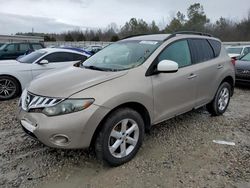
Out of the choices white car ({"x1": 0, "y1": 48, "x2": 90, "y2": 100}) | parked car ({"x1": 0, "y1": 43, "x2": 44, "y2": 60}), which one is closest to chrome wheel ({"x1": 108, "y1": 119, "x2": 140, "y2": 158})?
white car ({"x1": 0, "y1": 48, "x2": 90, "y2": 100})

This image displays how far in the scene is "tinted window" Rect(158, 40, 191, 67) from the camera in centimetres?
400

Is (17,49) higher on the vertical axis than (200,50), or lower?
higher

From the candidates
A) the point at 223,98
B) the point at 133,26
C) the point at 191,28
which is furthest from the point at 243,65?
the point at 133,26

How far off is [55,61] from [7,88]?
61.8 inches

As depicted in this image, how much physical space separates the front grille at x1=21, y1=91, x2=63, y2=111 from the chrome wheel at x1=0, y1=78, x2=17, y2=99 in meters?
3.84

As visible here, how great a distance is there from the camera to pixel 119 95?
3207mm

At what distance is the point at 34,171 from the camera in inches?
131

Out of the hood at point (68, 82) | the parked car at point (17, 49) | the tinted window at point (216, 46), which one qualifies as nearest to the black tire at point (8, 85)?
the hood at point (68, 82)

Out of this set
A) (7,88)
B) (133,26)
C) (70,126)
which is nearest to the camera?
(70,126)

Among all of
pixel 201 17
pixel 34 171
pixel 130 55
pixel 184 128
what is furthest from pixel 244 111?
pixel 201 17

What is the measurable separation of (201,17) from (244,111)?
5387 centimetres

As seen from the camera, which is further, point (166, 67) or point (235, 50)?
point (235, 50)

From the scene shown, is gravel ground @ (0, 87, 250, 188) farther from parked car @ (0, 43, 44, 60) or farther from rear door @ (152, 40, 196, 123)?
parked car @ (0, 43, 44, 60)

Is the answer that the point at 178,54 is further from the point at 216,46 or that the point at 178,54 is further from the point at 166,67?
the point at 216,46
